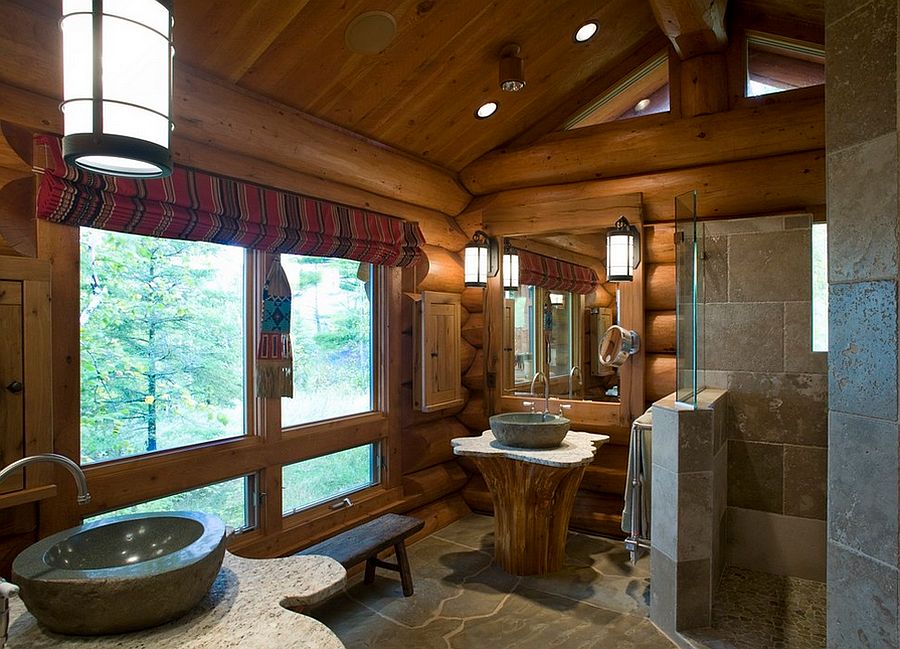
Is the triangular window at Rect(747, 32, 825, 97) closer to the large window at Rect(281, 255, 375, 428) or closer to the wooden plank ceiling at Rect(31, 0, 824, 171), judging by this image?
the wooden plank ceiling at Rect(31, 0, 824, 171)

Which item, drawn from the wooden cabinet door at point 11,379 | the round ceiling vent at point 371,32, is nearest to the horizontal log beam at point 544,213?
the round ceiling vent at point 371,32

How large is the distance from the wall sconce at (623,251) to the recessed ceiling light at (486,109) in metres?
1.19

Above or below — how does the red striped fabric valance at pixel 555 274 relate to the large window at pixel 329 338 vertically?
above

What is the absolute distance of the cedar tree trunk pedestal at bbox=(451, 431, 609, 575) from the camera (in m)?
3.49

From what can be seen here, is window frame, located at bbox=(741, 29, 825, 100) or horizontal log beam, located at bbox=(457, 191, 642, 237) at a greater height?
window frame, located at bbox=(741, 29, 825, 100)

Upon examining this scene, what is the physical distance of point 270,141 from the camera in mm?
3172

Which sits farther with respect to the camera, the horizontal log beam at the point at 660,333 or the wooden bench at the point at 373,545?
the horizontal log beam at the point at 660,333

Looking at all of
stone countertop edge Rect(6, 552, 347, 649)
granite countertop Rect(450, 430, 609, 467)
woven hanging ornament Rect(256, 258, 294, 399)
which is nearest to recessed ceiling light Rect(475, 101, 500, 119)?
woven hanging ornament Rect(256, 258, 294, 399)

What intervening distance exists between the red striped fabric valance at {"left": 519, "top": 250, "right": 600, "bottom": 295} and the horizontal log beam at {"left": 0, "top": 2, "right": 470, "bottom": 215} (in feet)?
2.54

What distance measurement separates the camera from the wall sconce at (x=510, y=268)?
4627 millimetres

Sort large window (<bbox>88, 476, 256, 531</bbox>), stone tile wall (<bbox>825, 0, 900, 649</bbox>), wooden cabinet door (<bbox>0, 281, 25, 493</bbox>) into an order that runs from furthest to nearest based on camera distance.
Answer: large window (<bbox>88, 476, 256, 531</bbox>) → wooden cabinet door (<bbox>0, 281, 25, 493</bbox>) → stone tile wall (<bbox>825, 0, 900, 649</bbox>)

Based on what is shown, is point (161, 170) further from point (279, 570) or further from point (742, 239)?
point (742, 239)

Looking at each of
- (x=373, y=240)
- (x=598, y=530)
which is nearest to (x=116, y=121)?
(x=373, y=240)

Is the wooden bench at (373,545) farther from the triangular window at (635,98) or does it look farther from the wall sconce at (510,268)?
the triangular window at (635,98)
